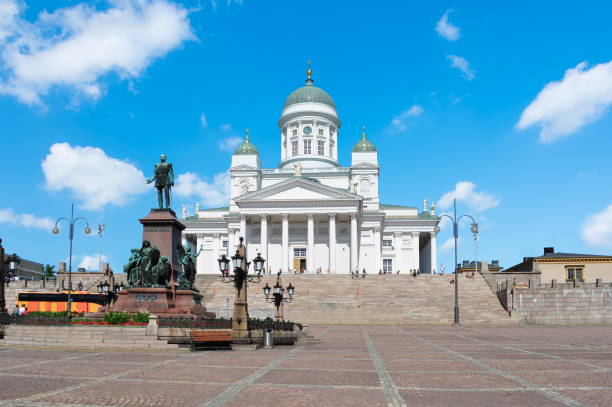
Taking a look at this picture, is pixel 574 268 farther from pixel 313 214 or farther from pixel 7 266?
pixel 7 266

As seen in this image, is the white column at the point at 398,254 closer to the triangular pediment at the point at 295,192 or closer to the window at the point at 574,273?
the triangular pediment at the point at 295,192

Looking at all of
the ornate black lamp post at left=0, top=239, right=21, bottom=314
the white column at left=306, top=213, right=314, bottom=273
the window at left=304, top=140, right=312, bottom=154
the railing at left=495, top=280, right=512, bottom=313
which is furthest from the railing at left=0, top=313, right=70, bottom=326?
the window at left=304, top=140, right=312, bottom=154

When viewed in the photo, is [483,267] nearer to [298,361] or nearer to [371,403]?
[298,361]

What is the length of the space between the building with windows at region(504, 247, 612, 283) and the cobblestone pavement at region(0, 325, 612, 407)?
4565 cm

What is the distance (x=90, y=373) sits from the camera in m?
13.7

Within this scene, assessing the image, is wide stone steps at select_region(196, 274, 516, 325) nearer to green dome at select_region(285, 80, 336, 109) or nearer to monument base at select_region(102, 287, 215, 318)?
monument base at select_region(102, 287, 215, 318)

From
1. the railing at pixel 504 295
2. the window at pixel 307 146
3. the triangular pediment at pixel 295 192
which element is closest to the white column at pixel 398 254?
the triangular pediment at pixel 295 192

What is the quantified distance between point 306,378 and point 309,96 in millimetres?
81998

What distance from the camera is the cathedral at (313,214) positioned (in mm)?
74812

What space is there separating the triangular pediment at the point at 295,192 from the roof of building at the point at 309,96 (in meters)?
21.4

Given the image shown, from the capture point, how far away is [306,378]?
13281mm

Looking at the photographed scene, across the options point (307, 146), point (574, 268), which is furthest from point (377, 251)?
point (574, 268)

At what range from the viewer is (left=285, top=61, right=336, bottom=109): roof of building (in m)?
92.6

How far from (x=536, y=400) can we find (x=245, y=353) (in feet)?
35.7
